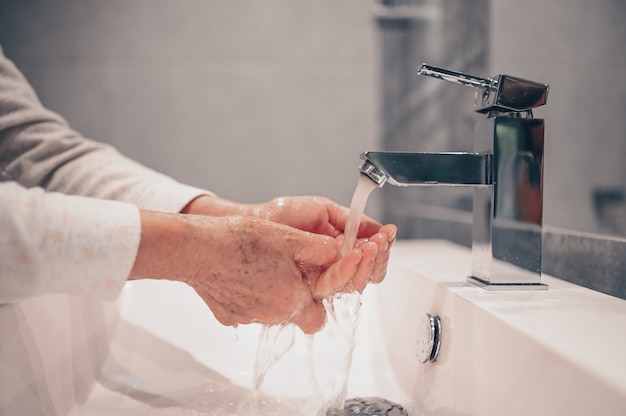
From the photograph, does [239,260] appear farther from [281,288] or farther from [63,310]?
[63,310]

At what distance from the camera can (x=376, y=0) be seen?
4.49 feet

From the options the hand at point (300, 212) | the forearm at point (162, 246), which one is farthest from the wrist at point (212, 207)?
the forearm at point (162, 246)

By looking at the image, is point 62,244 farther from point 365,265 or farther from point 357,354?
point 357,354

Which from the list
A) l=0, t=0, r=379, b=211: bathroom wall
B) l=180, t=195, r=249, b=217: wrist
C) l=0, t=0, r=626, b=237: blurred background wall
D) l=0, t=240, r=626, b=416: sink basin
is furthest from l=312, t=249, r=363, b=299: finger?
l=0, t=0, r=379, b=211: bathroom wall

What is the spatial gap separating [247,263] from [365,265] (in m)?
A: 0.11

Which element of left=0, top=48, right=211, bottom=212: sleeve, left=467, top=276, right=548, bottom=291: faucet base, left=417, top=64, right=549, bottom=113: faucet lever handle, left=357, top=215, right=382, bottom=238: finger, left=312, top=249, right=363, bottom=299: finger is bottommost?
left=467, top=276, right=548, bottom=291: faucet base

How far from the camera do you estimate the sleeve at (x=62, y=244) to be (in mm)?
406

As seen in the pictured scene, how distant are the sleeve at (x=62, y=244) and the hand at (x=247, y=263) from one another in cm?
2

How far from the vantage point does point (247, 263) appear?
48 centimetres

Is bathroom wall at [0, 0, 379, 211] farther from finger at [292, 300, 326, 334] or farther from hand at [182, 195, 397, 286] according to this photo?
finger at [292, 300, 326, 334]

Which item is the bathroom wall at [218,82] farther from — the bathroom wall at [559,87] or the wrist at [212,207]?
the wrist at [212,207]

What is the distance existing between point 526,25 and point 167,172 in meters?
0.92

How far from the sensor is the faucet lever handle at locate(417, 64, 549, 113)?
49 centimetres

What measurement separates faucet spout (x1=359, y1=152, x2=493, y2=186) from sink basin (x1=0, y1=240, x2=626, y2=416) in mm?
114
